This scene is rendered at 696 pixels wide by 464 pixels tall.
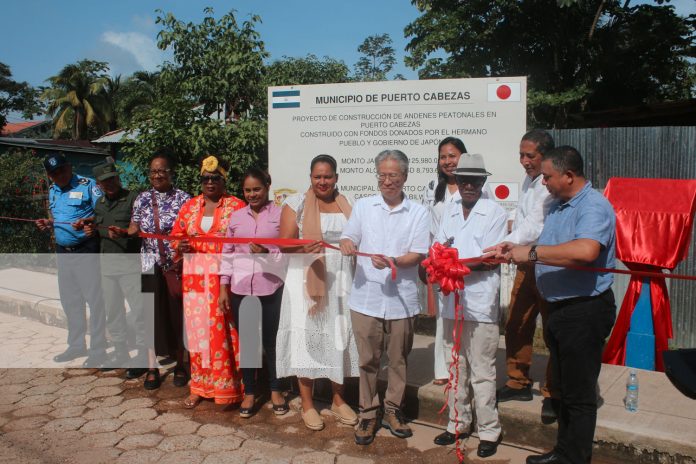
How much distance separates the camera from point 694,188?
4.34 meters

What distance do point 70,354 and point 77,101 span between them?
124 feet

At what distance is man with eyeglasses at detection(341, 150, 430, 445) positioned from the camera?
3.87 metres

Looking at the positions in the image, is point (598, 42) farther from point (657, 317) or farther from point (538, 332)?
point (657, 317)

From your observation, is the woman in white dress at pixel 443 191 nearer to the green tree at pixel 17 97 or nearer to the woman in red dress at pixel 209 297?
the woman in red dress at pixel 209 297

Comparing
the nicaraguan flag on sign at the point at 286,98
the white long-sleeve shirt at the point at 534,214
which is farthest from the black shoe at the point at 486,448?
the nicaraguan flag on sign at the point at 286,98

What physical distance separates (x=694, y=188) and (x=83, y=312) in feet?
18.1

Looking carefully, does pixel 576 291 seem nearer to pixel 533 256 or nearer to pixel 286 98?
pixel 533 256

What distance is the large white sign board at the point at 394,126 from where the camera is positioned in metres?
5.47

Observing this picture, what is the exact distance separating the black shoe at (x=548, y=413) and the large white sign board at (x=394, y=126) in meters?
2.12

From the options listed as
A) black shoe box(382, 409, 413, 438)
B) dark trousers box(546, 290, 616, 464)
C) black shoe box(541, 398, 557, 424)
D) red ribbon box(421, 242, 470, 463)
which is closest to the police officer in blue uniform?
black shoe box(382, 409, 413, 438)

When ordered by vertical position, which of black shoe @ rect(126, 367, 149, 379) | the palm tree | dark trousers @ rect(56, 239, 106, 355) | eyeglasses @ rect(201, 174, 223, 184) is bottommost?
black shoe @ rect(126, 367, 149, 379)

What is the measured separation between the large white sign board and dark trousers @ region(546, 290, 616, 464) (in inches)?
89.4

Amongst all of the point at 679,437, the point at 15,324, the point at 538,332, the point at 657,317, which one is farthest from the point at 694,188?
the point at 15,324

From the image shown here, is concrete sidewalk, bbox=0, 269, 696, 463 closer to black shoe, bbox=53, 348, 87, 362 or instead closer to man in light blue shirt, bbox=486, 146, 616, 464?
man in light blue shirt, bbox=486, 146, 616, 464
